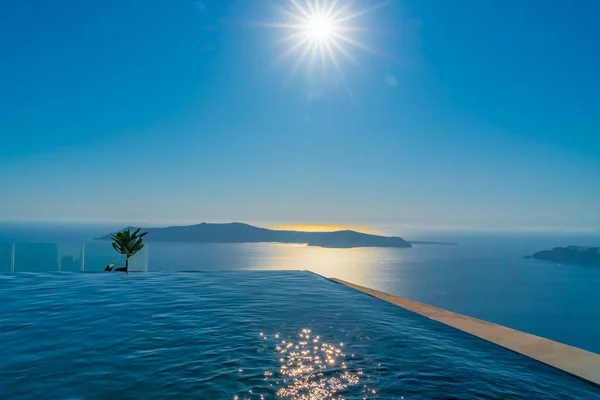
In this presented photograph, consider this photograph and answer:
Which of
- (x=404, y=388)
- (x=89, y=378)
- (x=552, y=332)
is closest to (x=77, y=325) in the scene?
(x=89, y=378)

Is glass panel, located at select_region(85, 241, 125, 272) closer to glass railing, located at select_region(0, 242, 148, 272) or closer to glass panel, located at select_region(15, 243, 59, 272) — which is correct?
glass railing, located at select_region(0, 242, 148, 272)

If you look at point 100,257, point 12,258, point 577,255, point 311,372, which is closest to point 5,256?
point 12,258

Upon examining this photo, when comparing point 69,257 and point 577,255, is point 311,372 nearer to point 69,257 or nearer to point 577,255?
point 69,257

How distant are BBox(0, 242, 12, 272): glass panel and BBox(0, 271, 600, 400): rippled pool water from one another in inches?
Answer: 315

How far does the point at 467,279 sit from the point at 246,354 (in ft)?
497

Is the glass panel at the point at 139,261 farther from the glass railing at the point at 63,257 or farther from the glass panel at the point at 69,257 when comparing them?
the glass panel at the point at 69,257

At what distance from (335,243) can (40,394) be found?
19769cm

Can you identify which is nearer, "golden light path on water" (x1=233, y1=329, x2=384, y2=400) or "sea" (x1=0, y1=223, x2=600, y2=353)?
"golden light path on water" (x1=233, y1=329, x2=384, y2=400)

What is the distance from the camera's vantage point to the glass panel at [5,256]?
15828mm

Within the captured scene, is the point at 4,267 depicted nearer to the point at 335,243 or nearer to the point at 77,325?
the point at 77,325

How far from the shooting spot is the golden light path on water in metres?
4.37

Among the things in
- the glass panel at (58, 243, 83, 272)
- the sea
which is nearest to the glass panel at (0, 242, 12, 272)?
the glass panel at (58, 243, 83, 272)

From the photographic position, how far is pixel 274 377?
15.8 ft

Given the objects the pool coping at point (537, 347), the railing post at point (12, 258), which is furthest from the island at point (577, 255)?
the railing post at point (12, 258)
